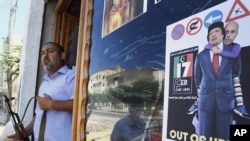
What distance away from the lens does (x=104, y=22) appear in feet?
5.47

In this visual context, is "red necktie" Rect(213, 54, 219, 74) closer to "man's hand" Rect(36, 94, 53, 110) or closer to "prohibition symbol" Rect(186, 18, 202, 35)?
"prohibition symbol" Rect(186, 18, 202, 35)

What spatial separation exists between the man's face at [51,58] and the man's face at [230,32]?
1701 millimetres

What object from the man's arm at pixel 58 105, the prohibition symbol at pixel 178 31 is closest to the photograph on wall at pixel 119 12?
the prohibition symbol at pixel 178 31

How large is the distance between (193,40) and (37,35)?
3.06 meters

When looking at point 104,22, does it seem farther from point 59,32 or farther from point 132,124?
point 59,32

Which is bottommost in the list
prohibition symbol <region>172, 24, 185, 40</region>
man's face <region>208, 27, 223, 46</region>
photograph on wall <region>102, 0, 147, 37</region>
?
man's face <region>208, 27, 223, 46</region>

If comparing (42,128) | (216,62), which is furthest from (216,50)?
(42,128)

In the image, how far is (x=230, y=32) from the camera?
0.81 m

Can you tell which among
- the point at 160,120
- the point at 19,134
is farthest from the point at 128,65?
the point at 19,134

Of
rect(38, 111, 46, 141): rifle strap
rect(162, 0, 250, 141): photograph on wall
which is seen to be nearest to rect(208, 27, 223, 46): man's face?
rect(162, 0, 250, 141): photograph on wall

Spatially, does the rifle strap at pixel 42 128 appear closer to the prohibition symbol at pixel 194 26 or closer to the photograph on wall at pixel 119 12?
the photograph on wall at pixel 119 12

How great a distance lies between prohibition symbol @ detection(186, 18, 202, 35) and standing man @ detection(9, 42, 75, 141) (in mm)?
1265

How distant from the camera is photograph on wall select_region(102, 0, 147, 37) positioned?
1315 mm

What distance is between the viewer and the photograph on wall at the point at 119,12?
4.32ft
